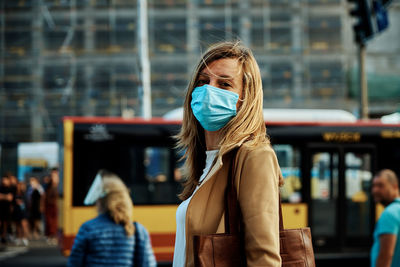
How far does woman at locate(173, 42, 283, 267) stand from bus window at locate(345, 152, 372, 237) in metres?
9.07

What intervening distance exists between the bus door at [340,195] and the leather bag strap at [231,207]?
8909 millimetres

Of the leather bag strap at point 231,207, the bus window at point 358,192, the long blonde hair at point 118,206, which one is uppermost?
the leather bag strap at point 231,207

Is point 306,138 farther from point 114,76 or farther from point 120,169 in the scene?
point 114,76

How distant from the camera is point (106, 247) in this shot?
3.85m

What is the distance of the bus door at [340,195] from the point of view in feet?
33.8

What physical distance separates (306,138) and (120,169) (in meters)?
3.52

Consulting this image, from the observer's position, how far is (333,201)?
10.4m

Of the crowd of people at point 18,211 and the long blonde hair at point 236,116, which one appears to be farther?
the crowd of people at point 18,211

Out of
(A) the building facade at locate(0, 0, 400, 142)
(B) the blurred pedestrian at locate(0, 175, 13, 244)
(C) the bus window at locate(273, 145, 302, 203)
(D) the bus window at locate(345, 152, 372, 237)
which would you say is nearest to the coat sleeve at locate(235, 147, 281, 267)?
(C) the bus window at locate(273, 145, 302, 203)

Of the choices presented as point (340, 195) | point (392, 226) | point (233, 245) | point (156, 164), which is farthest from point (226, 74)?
point (340, 195)

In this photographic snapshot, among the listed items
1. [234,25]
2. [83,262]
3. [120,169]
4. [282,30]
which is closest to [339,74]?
[282,30]

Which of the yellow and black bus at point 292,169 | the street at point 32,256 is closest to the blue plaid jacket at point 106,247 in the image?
the yellow and black bus at point 292,169

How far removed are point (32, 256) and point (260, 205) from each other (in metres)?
11.5

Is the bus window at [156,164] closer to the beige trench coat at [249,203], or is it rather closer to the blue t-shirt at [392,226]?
the blue t-shirt at [392,226]
